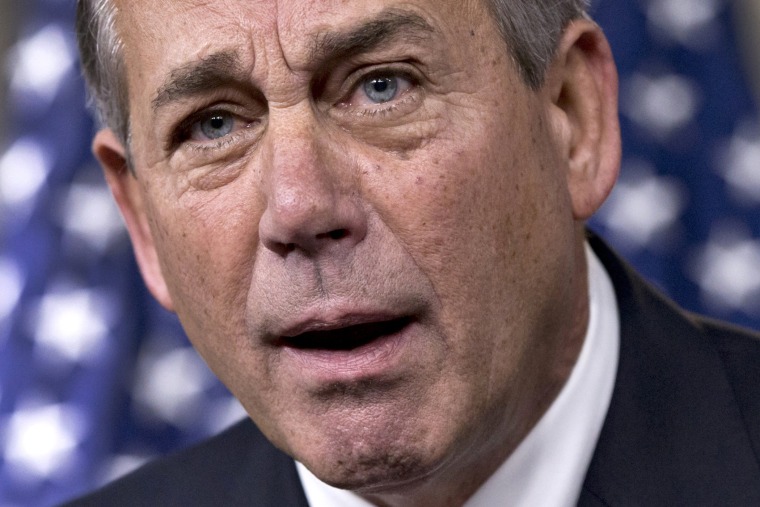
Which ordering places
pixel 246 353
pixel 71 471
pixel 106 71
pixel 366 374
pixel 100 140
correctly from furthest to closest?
pixel 71 471 → pixel 100 140 → pixel 106 71 → pixel 246 353 → pixel 366 374

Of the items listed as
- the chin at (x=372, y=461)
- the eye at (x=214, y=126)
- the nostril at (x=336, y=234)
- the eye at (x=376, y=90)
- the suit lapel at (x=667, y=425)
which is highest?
the eye at (x=376, y=90)

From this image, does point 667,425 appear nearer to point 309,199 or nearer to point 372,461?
point 372,461

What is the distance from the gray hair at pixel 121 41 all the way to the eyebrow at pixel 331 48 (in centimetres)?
19

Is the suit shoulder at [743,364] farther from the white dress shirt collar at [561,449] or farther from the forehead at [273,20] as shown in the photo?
the forehead at [273,20]

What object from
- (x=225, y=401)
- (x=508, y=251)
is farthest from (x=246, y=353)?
(x=225, y=401)

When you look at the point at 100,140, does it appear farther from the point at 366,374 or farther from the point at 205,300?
the point at 366,374

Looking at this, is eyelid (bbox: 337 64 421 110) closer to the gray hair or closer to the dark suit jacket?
the gray hair

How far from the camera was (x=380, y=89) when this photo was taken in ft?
6.32

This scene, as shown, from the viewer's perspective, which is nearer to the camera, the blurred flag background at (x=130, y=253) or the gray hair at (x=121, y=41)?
the gray hair at (x=121, y=41)

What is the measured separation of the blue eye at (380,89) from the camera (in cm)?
192

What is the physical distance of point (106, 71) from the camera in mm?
2256

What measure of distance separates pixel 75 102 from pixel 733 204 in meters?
2.30

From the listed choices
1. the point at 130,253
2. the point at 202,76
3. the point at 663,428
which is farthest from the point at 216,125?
the point at 130,253

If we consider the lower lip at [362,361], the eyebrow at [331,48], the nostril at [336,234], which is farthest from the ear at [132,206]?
the nostril at [336,234]
